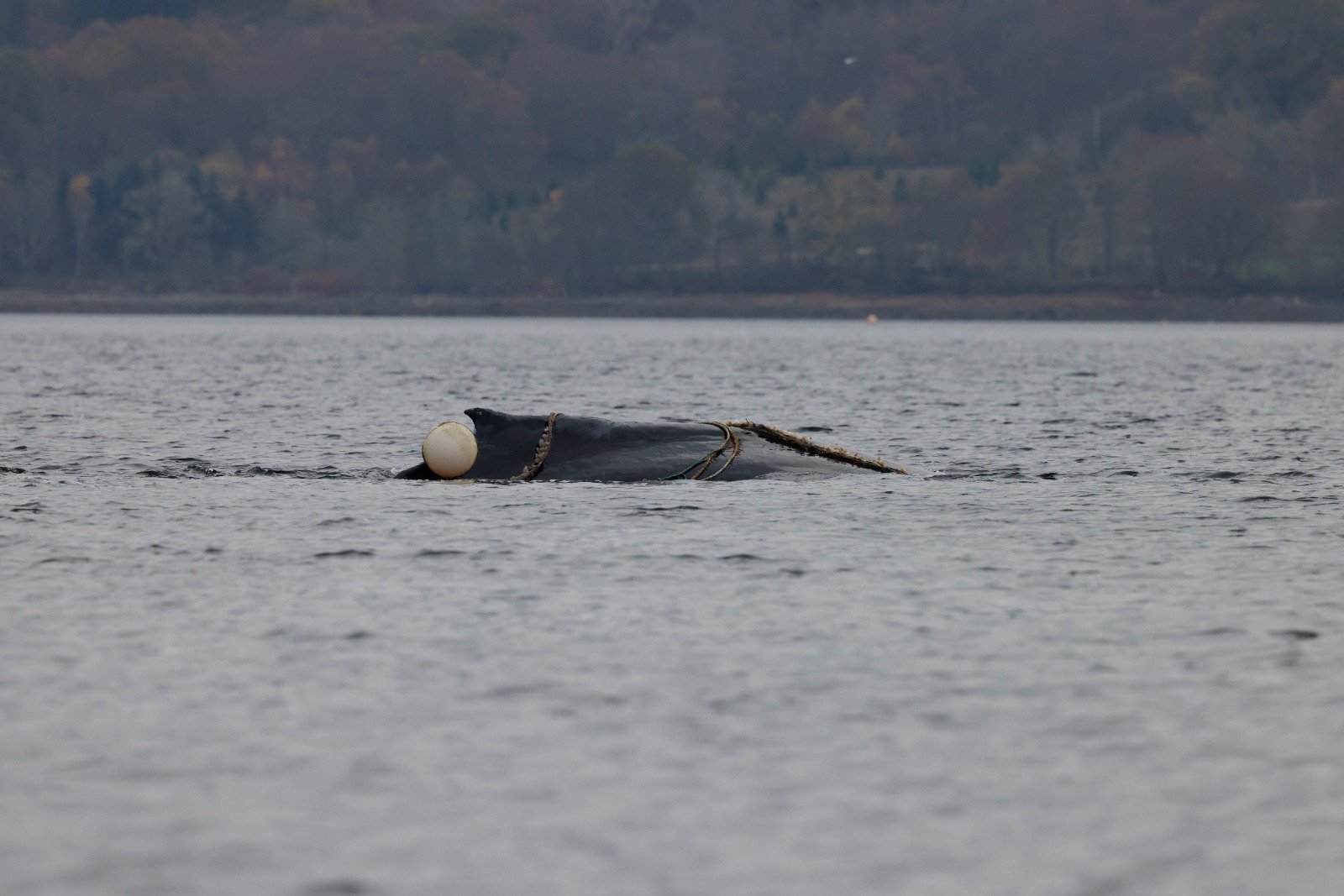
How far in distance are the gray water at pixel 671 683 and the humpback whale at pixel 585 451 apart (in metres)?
0.79

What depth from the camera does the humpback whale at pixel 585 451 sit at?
105ft

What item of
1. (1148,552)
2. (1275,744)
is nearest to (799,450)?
(1148,552)

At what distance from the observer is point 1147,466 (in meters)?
37.8

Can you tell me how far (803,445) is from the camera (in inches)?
1326

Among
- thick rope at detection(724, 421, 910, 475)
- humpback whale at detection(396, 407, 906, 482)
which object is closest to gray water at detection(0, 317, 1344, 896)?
thick rope at detection(724, 421, 910, 475)

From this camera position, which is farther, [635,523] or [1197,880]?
[635,523]

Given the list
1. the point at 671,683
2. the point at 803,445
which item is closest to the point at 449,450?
the point at 803,445

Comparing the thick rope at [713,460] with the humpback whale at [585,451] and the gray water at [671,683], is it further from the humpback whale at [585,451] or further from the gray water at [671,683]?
the gray water at [671,683]

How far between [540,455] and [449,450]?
153 cm

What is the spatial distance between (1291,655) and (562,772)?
25.0 feet

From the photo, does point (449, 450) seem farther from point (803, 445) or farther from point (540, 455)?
point (803, 445)

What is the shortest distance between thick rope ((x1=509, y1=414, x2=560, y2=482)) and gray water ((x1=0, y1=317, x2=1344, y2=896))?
39.5 inches

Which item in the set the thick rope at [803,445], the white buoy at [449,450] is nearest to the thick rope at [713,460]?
the thick rope at [803,445]

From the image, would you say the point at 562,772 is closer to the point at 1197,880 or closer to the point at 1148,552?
the point at 1197,880
